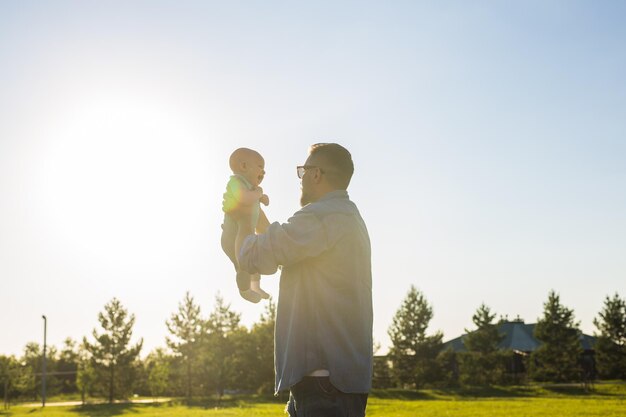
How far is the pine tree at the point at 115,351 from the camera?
57.2 metres

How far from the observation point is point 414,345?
219 ft

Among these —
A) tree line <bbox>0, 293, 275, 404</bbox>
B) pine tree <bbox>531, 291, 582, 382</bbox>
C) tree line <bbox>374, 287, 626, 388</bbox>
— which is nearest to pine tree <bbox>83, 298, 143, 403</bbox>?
tree line <bbox>0, 293, 275, 404</bbox>

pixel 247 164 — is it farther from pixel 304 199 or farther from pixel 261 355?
pixel 261 355

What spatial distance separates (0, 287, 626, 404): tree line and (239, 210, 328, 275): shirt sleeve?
52.6 m

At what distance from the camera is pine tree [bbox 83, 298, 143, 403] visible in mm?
57250

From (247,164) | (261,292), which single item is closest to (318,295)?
(261,292)

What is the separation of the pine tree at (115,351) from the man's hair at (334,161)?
5714cm

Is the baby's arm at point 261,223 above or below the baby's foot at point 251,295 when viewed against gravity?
above

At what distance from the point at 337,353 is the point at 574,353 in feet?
227

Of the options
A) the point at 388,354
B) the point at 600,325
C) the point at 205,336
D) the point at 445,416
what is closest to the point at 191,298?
the point at 205,336

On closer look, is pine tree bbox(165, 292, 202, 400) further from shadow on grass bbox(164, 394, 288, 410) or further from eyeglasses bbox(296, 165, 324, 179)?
eyeglasses bbox(296, 165, 324, 179)

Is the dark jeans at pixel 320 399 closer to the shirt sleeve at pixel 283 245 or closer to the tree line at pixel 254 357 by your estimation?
the shirt sleeve at pixel 283 245

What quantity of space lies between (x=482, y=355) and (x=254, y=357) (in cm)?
2301

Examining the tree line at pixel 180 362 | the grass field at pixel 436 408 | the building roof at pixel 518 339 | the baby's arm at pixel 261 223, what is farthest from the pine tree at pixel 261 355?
the baby's arm at pixel 261 223
